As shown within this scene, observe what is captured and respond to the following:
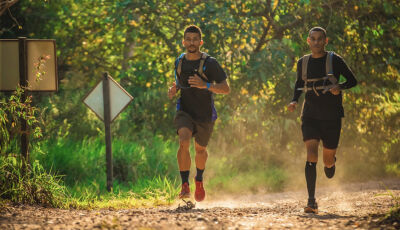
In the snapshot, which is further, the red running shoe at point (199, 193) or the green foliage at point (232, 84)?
the green foliage at point (232, 84)

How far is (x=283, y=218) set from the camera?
6000mm

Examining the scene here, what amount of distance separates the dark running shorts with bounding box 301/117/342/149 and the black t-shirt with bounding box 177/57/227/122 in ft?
3.79

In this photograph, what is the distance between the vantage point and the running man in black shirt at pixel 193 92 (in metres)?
7.29

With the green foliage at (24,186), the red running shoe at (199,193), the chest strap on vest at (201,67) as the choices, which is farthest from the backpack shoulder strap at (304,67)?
the green foliage at (24,186)

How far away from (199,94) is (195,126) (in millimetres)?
423

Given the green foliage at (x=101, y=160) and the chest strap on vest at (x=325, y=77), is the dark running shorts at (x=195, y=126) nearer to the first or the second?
the chest strap on vest at (x=325, y=77)

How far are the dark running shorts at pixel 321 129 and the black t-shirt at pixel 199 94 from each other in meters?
1.16

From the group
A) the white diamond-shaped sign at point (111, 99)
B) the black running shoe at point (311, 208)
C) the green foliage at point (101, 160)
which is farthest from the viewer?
the green foliage at point (101, 160)

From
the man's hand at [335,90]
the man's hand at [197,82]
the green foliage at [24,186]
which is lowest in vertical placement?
the green foliage at [24,186]

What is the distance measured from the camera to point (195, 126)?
24.8 ft

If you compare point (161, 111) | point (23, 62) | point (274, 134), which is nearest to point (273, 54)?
point (274, 134)

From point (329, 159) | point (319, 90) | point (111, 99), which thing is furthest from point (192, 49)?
point (111, 99)

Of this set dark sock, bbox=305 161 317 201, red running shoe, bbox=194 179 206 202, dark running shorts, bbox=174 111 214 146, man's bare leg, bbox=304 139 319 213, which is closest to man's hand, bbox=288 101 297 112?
man's bare leg, bbox=304 139 319 213

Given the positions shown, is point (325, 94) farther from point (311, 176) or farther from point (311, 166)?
point (311, 176)
